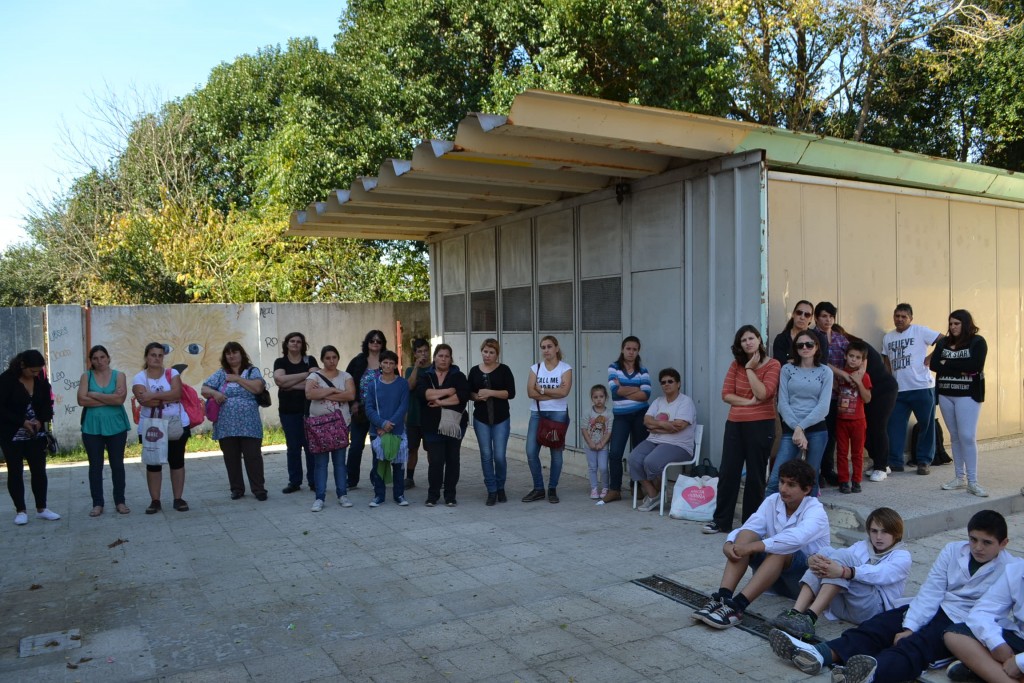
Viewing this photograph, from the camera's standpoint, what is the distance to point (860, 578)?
4.42 m

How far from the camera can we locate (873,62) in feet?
56.1

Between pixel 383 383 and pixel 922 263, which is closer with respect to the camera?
pixel 383 383

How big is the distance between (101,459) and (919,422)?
8.21 metres

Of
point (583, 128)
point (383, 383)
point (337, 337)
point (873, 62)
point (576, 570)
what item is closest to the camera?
point (576, 570)

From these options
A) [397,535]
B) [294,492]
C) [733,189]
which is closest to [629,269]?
[733,189]

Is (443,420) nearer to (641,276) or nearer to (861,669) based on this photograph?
(641,276)

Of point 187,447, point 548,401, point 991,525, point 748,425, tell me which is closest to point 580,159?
point 548,401

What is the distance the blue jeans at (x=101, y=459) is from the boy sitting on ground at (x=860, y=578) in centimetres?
623

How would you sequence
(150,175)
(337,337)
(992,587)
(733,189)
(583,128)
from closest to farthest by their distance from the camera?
(992,587) < (583,128) < (733,189) < (337,337) < (150,175)

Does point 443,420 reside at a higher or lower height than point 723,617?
higher

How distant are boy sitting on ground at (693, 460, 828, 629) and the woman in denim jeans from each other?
3510 millimetres

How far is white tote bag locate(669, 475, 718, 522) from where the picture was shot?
7.13 m

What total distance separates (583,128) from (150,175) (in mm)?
20475

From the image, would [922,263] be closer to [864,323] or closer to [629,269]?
[864,323]
